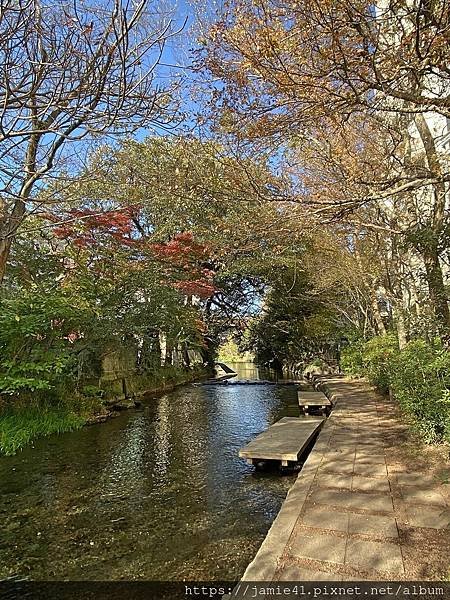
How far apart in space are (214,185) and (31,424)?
5521 millimetres

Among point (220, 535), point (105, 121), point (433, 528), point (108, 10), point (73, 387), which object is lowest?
point (220, 535)

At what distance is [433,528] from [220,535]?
185 cm

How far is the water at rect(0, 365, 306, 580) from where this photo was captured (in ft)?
10.9

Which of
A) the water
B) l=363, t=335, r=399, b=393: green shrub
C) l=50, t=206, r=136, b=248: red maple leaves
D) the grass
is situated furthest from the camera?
l=50, t=206, r=136, b=248: red maple leaves

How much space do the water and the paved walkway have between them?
71cm

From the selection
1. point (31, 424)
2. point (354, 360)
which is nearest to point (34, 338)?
point (31, 424)

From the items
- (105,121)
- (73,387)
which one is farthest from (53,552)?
(73,387)

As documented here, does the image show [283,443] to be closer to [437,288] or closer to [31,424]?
[437,288]

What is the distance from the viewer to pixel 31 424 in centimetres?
748

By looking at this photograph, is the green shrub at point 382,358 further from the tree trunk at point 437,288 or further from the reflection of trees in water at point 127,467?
the reflection of trees in water at point 127,467

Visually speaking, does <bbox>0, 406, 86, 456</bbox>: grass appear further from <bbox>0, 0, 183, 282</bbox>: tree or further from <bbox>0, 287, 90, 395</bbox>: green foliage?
<bbox>0, 0, 183, 282</bbox>: tree

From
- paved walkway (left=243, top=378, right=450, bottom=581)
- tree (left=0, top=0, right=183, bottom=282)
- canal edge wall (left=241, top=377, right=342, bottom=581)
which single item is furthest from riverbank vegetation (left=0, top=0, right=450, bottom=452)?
canal edge wall (left=241, top=377, right=342, bottom=581)

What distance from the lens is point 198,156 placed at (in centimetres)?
530

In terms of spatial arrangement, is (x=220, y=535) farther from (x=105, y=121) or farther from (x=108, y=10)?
(x=108, y=10)
